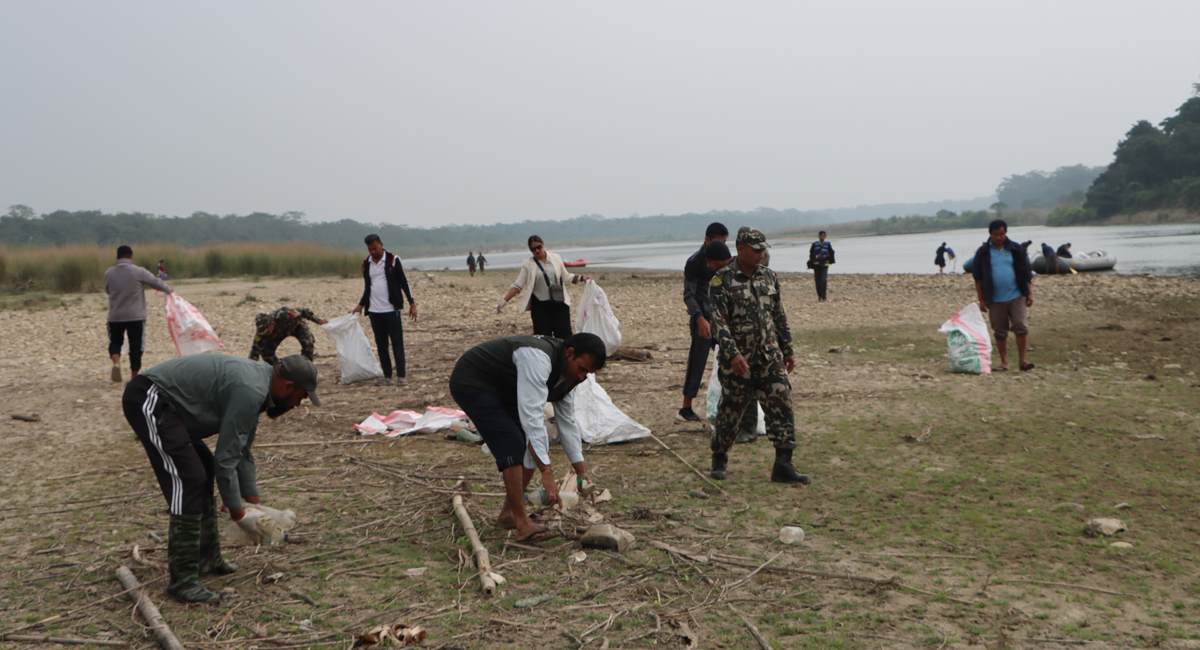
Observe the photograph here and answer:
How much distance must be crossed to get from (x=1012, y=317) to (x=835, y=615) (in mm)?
6390

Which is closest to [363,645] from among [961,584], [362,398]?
[961,584]

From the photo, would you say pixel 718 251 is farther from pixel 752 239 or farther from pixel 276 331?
pixel 276 331

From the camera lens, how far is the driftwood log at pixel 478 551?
3.49 meters

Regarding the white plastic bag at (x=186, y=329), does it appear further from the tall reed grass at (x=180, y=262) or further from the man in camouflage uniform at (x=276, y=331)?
the tall reed grass at (x=180, y=262)

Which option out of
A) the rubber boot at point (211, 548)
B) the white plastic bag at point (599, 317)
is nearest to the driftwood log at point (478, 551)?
the rubber boot at point (211, 548)

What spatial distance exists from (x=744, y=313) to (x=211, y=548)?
10.6 feet

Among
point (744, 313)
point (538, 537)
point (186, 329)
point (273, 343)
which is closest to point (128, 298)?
point (186, 329)

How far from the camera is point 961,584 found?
3.45m

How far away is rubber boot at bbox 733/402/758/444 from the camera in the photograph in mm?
6098

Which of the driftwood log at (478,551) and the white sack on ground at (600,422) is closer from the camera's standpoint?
the driftwood log at (478,551)

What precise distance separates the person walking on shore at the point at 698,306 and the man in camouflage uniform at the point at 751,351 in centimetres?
83

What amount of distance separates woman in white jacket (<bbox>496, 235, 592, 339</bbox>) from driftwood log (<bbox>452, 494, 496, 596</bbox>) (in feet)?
11.9

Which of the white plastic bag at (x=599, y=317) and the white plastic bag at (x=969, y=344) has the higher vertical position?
the white plastic bag at (x=599, y=317)

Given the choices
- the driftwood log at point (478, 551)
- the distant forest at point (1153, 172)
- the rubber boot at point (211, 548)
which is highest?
the distant forest at point (1153, 172)
